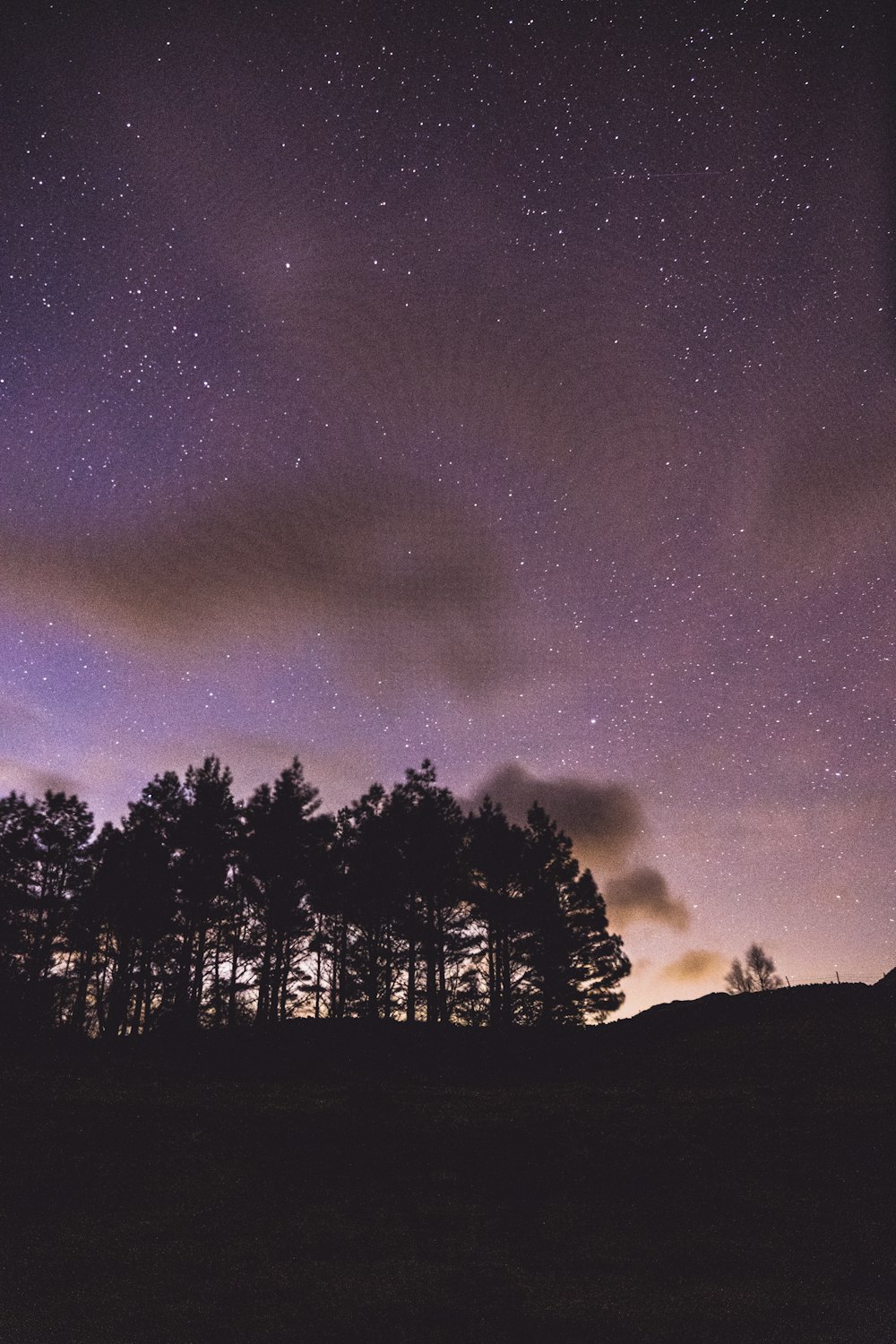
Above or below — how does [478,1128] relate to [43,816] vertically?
below

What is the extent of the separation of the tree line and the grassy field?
1294 cm

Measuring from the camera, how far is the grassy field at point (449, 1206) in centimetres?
730

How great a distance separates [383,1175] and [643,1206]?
15.5 feet

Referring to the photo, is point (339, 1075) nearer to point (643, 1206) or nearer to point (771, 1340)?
point (643, 1206)

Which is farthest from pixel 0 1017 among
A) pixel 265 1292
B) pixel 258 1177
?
pixel 265 1292

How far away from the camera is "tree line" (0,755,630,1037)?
35031 mm

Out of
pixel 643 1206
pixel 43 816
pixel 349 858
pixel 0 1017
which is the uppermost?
pixel 43 816

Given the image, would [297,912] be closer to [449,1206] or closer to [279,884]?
[279,884]

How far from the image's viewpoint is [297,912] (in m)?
35.3

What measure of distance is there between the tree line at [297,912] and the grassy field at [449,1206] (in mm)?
12936

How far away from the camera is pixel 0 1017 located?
3011 centimetres

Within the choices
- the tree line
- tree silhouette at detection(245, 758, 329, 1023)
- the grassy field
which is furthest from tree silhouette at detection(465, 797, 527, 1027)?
the grassy field

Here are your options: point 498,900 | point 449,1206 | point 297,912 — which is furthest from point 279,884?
point 449,1206

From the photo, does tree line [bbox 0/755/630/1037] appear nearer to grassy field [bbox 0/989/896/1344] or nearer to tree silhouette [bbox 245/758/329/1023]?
tree silhouette [bbox 245/758/329/1023]
